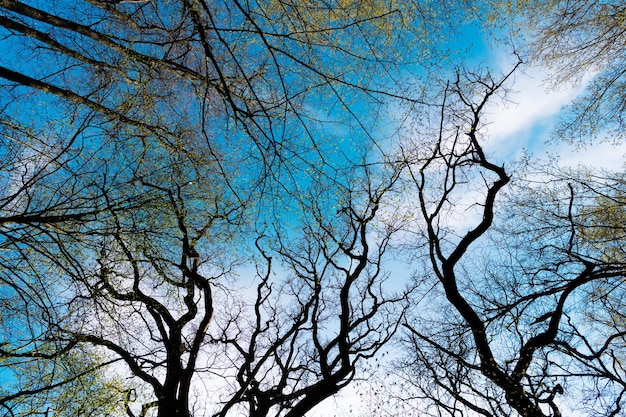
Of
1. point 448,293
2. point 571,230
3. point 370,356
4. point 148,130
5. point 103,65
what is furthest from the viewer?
point 370,356

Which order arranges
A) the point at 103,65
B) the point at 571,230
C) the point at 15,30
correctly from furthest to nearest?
1. the point at 571,230
2. the point at 103,65
3. the point at 15,30

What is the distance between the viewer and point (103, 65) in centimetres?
425

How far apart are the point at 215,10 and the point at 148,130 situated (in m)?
1.84

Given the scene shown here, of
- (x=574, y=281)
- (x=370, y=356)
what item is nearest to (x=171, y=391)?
(x=370, y=356)

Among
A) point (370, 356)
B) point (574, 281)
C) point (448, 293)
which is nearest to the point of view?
point (574, 281)

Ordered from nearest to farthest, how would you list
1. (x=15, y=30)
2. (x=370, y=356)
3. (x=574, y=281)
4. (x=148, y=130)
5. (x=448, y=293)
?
(x=15, y=30) → (x=148, y=130) → (x=574, y=281) → (x=448, y=293) → (x=370, y=356)

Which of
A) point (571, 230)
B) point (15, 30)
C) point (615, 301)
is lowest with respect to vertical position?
point (615, 301)

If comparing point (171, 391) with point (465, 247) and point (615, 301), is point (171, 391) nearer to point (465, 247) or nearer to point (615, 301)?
point (465, 247)

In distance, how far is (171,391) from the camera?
293 inches

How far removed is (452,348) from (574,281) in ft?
8.40

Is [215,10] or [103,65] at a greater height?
[103,65]

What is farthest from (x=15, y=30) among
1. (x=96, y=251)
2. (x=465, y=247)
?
(x=465, y=247)

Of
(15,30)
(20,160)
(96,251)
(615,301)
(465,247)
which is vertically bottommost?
(615,301)

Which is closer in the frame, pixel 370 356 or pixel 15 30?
pixel 15 30
